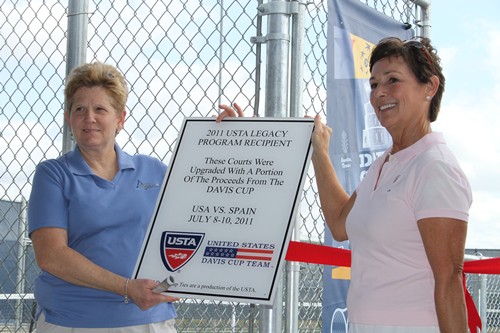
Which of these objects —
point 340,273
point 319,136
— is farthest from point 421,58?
point 340,273

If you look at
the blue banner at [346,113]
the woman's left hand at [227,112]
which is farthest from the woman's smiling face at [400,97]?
the blue banner at [346,113]

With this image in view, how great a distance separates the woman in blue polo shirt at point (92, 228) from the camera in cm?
296

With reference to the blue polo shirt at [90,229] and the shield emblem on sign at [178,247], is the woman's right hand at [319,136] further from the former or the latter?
the blue polo shirt at [90,229]

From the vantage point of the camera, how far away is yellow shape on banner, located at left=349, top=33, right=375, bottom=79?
166 inches

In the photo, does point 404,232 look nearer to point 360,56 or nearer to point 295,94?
point 295,94

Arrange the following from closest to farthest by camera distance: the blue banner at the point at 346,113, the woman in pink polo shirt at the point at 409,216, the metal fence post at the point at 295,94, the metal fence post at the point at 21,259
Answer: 1. the woman in pink polo shirt at the point at 409,216
2. the metal fence post at the point at 295,94
3. the blue banner at the point at 346,113
4. the metal fence post at the point at 21,259

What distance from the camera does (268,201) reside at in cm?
289

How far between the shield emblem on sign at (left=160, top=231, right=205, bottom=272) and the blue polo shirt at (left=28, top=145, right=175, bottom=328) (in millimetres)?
206

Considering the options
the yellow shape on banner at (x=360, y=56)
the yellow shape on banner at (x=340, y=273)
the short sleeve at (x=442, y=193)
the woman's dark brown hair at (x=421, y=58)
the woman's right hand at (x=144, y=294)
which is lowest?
the woman's right hand at (x=144, y=294)

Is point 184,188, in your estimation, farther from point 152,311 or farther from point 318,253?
point 318,253

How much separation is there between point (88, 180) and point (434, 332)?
4.78 ft

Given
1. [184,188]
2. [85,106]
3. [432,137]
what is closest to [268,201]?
[184,188]

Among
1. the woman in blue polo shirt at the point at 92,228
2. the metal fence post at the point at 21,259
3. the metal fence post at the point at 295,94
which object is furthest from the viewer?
the metal fence post at the point at 21,259

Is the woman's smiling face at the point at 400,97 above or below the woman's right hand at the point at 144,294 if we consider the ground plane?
above
